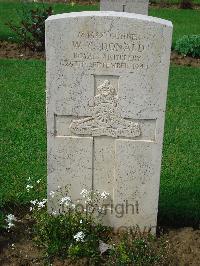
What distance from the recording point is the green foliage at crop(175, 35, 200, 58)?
10.9m

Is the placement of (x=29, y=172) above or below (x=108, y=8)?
below

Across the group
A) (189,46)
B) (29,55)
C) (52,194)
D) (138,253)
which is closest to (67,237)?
(52,194)

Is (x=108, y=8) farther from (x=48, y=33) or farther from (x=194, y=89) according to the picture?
(x=48, y=33)

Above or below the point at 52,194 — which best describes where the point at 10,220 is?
below

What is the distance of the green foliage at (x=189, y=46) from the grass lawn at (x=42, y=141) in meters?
1.00

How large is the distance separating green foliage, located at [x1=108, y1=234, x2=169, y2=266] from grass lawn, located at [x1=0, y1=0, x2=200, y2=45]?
353 inches

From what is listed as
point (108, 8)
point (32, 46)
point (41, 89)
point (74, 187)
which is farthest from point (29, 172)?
point (32, 46)

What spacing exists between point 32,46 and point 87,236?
7.33 m

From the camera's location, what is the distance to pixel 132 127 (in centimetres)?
416

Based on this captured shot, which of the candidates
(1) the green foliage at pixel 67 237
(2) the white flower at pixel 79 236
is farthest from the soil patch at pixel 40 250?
(2) the white flower at pixel 79 236

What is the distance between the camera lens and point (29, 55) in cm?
1080

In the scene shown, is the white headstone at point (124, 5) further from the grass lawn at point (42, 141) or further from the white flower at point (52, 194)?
the white flower at point (52, 194)

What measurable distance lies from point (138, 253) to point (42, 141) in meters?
2.91

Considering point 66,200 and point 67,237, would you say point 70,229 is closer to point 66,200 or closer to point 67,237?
point 67,237
